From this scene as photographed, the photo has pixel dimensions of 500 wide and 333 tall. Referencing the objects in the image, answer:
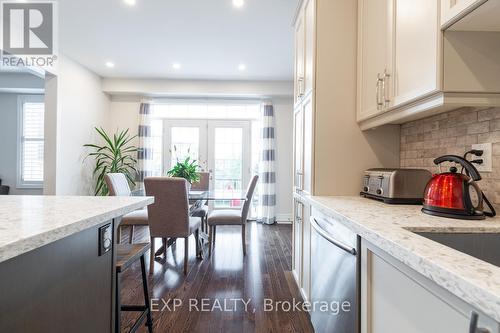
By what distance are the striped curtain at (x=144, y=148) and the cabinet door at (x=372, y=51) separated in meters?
4.07

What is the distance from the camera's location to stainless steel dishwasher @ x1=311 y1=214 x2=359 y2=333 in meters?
1.05

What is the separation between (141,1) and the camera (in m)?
2.56

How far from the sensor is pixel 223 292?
225cm

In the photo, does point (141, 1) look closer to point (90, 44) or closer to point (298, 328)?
point (90, 44)

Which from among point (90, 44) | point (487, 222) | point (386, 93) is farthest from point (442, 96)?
point (90, 44)

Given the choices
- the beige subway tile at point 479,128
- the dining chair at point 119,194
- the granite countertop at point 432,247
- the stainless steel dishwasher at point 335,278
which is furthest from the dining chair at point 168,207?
the beige subway tile at point 479,128

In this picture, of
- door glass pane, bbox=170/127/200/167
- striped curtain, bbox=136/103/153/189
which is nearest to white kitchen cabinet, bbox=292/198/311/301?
door glass pane, bbox=170/127/200/167

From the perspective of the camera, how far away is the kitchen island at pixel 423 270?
49 centimetres

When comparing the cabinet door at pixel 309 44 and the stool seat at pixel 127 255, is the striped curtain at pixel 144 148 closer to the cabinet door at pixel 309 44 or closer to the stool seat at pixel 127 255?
the stool seat at pixel 127 255

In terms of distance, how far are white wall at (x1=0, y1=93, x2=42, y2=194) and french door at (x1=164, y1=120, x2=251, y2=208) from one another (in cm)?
281

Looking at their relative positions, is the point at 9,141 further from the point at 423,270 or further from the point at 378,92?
the point at 423,270

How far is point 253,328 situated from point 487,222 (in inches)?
58.3

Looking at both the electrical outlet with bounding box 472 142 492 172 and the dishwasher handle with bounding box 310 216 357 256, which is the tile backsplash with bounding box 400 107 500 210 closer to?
the electrical outlet with bounding box 472 142 492 172

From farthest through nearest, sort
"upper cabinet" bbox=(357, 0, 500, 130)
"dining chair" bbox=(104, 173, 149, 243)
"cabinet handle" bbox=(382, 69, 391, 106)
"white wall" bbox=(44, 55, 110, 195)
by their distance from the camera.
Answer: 1. "white wall" bbox=(44, 55, 110, 195)
2. "dining chair" bbox=(104, 173, 149, 243)
3. "cabinet handle" bbox=(382, 69, 391, 106)
4. "upper cabinet" bbox=(357, 0, 500, 130)
